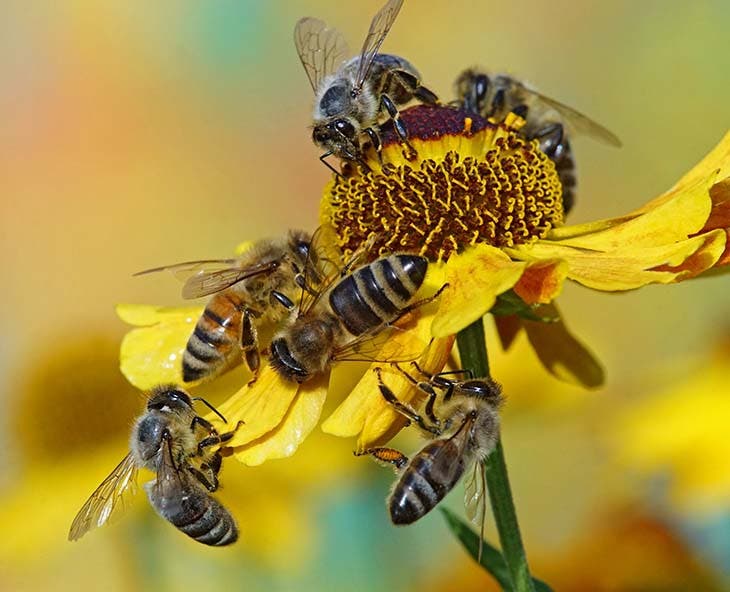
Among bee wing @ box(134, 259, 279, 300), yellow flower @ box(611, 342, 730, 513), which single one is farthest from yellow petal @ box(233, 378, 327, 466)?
yellow flower @ box(611, 342, 730, 513)

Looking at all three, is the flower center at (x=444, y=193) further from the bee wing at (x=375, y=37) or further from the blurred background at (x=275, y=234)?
the blurred background at (x=275, y=234)

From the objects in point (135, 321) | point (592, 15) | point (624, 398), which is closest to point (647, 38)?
point (592, 15)

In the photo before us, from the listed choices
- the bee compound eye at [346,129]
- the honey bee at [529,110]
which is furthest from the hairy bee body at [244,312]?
the honey bee at [529,110]

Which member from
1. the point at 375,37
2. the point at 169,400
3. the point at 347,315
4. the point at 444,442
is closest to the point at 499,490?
the point at 444,442

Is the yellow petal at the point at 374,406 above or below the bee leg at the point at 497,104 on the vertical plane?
below

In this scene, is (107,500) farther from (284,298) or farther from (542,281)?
(542,281)

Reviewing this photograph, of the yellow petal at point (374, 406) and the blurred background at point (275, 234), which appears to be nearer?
the yellow petal at point (374, 406)

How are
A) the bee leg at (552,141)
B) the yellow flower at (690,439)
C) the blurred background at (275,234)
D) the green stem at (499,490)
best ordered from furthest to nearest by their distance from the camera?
1. the blurred background at (275,234)
2. the yellow flower at (690,439)
3. the bee leg at (552,141)
4. the green stem at (499,490)

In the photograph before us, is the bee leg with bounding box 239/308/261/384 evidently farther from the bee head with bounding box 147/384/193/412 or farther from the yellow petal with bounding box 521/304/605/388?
the yellow petal with bounding box 521/304/605/388
